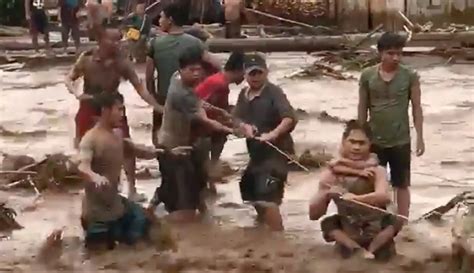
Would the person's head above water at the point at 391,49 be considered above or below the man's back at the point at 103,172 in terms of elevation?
above

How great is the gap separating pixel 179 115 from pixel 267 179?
0.77m

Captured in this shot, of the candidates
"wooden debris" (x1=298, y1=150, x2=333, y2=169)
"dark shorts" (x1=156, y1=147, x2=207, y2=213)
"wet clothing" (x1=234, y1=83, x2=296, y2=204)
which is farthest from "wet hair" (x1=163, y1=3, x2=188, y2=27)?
"wooden debris" (x1=298, y1=150, x2=333, y2=169)

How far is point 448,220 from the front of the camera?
8016 mm

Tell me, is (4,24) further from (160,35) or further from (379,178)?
(379,178)

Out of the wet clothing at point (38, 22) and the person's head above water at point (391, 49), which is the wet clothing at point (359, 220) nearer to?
the person's head above water at point (391, 49)

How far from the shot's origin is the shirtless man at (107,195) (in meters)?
7.02

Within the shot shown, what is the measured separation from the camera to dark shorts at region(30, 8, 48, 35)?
2217 cm

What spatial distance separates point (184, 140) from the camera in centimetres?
798

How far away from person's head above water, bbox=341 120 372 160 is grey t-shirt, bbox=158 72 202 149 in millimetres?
1365

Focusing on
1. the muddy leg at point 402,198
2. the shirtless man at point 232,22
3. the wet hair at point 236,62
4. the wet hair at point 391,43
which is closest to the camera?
the wet hair at point 391,43

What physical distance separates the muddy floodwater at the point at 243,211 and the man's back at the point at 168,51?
3.19 feet

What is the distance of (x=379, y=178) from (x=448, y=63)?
46.2ft

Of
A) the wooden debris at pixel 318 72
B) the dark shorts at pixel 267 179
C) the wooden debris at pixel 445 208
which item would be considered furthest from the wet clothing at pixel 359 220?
the wooden debris at pixel 318 72

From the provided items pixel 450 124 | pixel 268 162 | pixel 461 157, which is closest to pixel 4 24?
pixel 450 124
